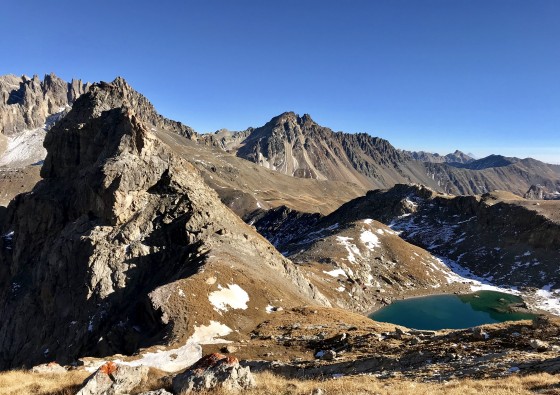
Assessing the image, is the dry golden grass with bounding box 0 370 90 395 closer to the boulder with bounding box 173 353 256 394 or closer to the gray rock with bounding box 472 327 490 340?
the boulder with bounding box 173 353 256 394

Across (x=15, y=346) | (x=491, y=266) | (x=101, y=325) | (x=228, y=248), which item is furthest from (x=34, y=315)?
(x=491, y=266)

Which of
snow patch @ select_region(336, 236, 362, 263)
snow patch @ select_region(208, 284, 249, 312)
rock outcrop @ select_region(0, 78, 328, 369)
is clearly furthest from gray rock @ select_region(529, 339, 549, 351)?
snow patch @ select_region(336, 236, 362, 263)

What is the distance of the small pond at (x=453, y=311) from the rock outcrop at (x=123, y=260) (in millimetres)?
30976

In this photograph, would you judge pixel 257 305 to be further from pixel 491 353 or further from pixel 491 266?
pixel 491 266

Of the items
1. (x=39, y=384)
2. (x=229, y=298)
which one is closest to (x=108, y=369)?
(x=39, y=384)

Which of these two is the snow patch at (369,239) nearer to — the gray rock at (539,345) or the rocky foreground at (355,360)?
the rocky foreground at (355,360)

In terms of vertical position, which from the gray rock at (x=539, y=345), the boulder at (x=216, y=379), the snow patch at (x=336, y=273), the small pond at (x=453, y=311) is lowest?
the small pond at (x=453, y=311)

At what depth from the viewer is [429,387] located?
58.8 ft

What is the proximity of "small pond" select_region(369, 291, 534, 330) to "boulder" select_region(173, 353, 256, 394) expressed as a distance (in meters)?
80.7

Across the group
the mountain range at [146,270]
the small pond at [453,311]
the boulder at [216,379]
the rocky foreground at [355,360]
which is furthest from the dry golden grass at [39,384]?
the small pond at [453,311]

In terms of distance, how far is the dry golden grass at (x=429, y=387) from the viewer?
16.3 metres

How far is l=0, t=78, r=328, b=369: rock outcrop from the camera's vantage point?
157 ft

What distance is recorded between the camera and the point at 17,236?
84.6 m

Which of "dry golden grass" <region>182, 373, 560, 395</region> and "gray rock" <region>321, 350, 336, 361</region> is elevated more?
"dry golden grass" <region>182, 373, 560, 395</region>
